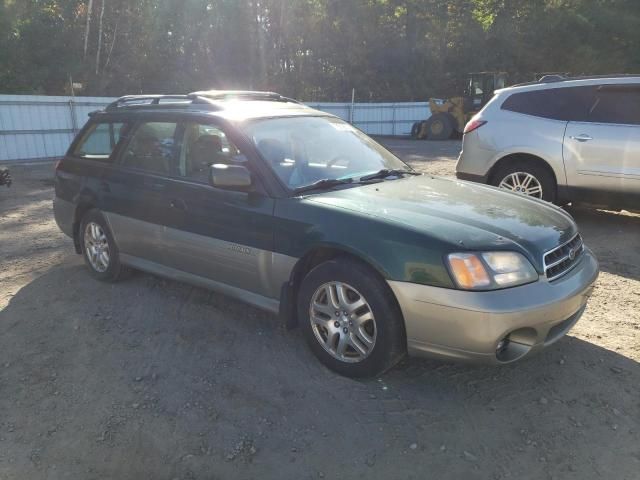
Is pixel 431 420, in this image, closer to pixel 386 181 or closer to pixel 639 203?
pixel 386 181

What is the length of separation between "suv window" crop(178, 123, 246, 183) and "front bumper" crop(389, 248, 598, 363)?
1684 mm

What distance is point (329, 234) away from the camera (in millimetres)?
3254

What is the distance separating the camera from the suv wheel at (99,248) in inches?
192

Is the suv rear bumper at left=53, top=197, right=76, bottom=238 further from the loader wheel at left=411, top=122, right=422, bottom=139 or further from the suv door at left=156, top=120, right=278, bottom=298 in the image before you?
the loader wheel at left=411, top=122, right=422, bottom=139

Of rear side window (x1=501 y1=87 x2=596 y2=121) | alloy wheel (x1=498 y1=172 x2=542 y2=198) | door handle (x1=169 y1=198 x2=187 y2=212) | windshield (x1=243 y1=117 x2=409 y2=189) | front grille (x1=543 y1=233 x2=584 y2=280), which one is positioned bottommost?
alloy wheel (x1=498 y1=172 x2=542 y2=198)

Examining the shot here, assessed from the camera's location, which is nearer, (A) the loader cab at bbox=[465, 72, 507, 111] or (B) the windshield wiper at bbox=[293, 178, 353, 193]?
(B) the windshield wiper at bbox=[293, 178, 353, 193]

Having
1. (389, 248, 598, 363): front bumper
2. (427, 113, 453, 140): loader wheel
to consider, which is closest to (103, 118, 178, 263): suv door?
(389, 248, 598, 363): front bumper

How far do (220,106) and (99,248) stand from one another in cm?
189

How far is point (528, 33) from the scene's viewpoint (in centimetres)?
3344

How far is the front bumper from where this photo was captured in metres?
2.84

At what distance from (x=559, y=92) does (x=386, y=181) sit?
387 centimetres

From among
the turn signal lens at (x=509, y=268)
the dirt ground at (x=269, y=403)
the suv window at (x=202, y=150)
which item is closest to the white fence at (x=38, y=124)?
the suv window at (x=202, y=150)

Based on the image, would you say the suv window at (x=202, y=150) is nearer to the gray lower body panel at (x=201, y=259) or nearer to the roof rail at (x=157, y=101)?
the roof rail at (x=157, y=101)

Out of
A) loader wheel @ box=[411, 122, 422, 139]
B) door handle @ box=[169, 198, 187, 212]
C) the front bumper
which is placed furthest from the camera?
loader wheel @ box=[411, 122, 422, 139]
